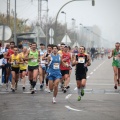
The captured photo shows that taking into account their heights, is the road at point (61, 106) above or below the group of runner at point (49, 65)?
below

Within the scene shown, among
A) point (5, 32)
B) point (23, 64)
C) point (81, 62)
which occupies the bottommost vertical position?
point (23, 64)

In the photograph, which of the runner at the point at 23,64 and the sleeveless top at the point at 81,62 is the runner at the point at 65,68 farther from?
the sleeveless top at the point at 81,62

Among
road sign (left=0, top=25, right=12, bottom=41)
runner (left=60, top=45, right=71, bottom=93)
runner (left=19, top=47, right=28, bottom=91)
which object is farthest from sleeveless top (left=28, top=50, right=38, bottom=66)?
road sign (left=0, top=25, right=12, bottom=41)

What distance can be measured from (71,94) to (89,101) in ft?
7.89

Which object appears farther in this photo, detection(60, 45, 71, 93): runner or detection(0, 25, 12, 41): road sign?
detection(0, 25, 12, 41): road sign

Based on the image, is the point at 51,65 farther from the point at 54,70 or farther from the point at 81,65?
the point at 81,65

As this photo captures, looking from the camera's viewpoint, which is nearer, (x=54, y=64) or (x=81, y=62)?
(x=54, y=64)

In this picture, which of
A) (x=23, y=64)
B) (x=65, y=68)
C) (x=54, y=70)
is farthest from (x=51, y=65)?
(x=23, y=64)

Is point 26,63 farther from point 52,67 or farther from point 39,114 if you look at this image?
point 39,114

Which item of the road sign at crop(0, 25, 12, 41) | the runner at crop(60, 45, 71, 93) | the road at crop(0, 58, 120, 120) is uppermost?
the road sign at crop(0, 25, 12, 41)

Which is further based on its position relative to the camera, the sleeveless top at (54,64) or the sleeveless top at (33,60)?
the sleeveless top at (33,60)

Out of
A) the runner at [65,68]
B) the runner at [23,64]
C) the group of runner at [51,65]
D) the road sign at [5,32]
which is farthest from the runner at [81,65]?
the road sign at [5,32]

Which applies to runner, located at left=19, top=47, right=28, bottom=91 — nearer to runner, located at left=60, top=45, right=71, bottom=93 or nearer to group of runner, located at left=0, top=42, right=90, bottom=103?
group of runner, located at left=0, top=42, right=90, bottom=103

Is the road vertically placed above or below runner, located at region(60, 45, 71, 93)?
below
